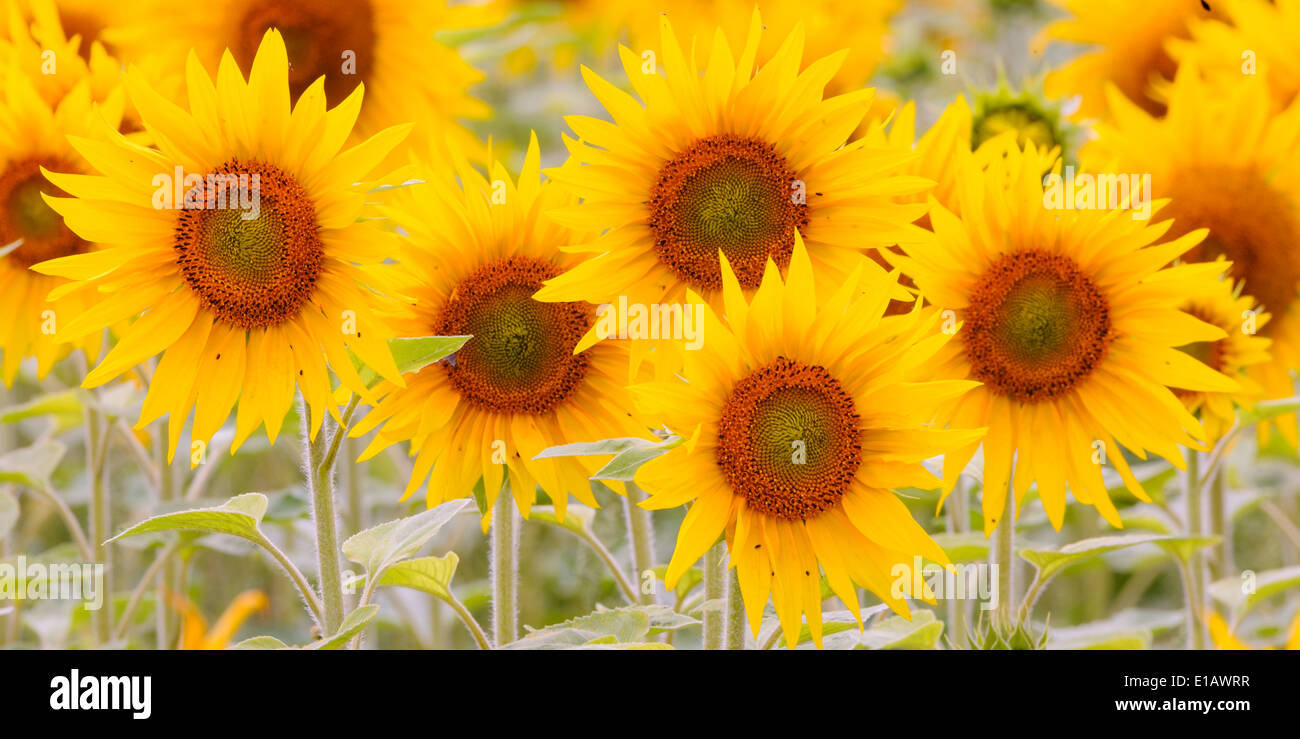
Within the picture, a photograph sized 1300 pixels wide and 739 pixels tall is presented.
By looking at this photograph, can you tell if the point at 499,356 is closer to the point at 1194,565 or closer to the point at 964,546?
the point at 964,546

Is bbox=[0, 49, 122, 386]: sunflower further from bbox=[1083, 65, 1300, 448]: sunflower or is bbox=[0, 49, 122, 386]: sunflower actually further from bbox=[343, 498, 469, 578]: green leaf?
bbox=[1083, 65, 1300, 448]: sunflower

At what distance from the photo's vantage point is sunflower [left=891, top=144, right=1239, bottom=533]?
88 cm

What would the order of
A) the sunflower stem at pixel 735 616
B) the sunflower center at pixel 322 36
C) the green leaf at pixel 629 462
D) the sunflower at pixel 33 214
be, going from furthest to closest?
the sunflower center at pixel 322 36 < the sunflower at pixel 33 214 < the sunflower stem at pixel 735 616 < the green leaf at pixel 629 462

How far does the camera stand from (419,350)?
784 mm

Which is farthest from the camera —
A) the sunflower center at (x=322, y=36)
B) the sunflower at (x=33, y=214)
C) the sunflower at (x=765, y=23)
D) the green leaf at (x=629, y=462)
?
the sunflower at (x=765, y=23)

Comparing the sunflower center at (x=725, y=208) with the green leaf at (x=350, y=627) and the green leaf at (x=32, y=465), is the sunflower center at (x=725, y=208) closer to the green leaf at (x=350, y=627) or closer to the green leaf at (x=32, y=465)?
the green leaf at (x=350, y=627)

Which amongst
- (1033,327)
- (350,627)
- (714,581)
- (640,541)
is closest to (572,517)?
(640,541)

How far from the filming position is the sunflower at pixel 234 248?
0.78 m

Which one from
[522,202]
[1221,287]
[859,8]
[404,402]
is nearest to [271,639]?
[404,402]

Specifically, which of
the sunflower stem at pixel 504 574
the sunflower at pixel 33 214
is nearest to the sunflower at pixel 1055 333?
the sunflower stem at pixel 504 574

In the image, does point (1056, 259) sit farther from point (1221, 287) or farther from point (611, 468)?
point (611, 468)

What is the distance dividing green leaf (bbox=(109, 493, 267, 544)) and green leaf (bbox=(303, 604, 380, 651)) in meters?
0.09

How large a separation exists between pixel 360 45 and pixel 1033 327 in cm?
62

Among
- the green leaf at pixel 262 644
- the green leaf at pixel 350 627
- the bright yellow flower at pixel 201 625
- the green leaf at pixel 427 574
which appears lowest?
the bright yellow flower at pixel 201 625
